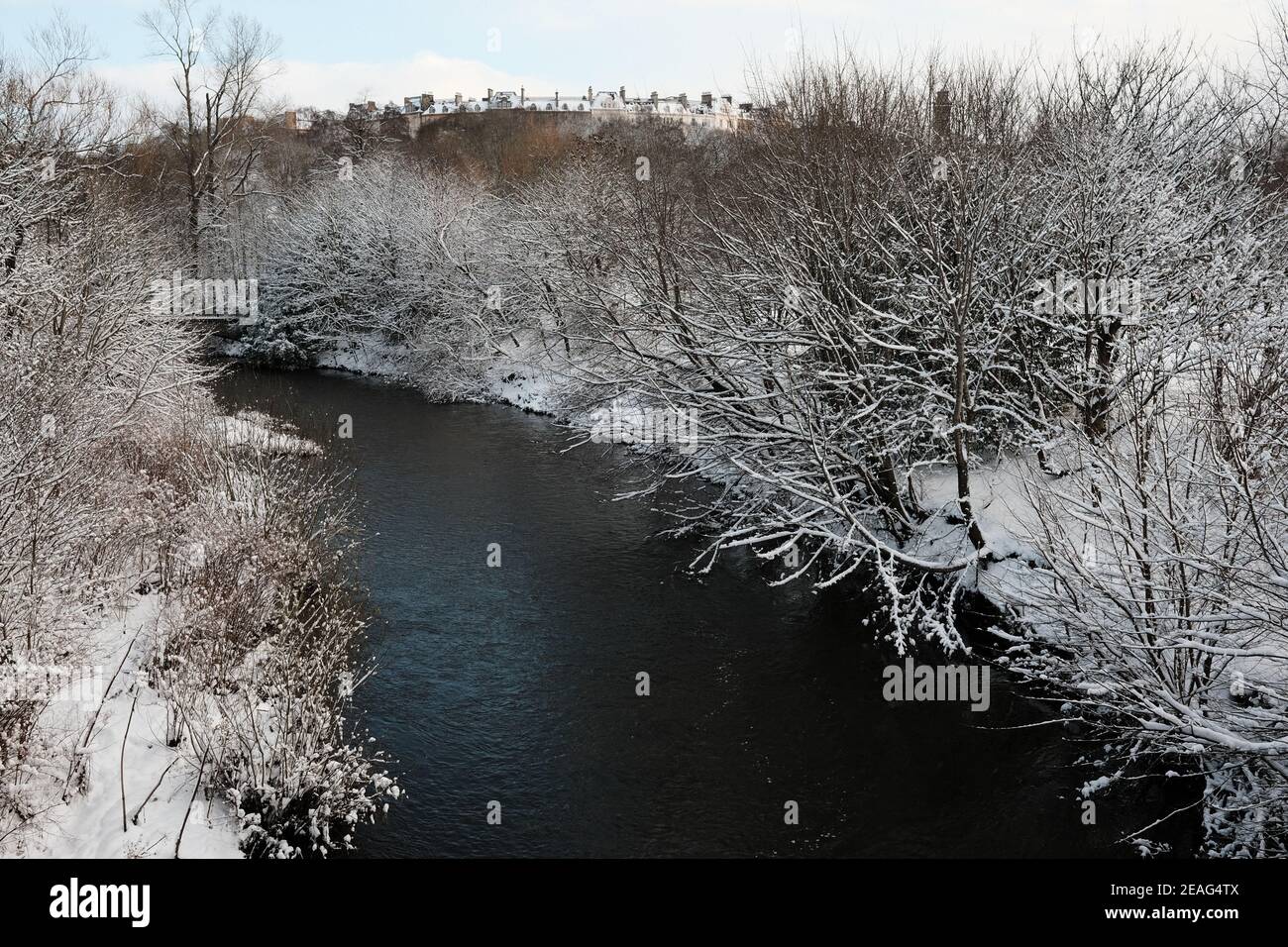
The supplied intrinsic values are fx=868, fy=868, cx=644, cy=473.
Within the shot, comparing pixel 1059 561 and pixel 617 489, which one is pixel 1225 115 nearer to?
pixel 1059 561

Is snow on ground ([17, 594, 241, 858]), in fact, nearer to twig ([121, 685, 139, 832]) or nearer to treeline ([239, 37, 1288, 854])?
twig ([121, 685, 139, 832])

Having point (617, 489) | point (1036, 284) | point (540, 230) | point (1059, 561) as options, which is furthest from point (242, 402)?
point (1059, 561)

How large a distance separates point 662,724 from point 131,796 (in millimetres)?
4836

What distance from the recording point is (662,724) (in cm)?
917

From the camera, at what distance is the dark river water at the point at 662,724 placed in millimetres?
7602

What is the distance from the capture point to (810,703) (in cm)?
956

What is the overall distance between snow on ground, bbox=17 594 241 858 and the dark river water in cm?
130

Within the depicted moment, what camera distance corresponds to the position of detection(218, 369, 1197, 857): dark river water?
760 cm

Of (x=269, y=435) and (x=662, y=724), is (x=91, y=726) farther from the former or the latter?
(x=269, y=435)

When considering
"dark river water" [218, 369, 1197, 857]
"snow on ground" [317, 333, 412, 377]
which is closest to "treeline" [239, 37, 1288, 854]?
"dark river water" [218, 369, 1197, 857]

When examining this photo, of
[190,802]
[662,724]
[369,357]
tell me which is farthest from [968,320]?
[369,357]

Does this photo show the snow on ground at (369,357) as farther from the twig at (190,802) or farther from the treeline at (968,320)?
the twig at (190,802)

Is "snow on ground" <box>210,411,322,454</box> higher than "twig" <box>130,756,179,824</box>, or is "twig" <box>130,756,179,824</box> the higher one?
"snow on ground" <box>210,411,322,454</box>

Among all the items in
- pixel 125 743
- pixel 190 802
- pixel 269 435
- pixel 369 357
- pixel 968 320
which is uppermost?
pixel 369 357
